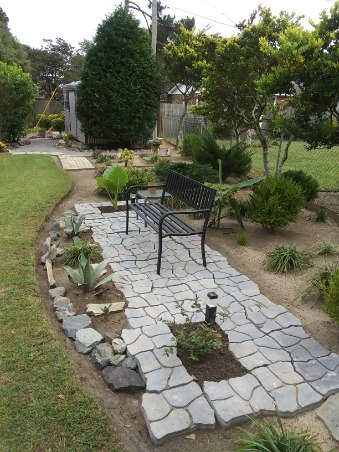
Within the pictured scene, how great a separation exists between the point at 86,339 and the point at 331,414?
1972 mm

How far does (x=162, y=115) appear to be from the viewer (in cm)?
1995

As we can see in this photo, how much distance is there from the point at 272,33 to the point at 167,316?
20.8 feet

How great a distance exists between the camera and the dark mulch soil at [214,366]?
270 cm

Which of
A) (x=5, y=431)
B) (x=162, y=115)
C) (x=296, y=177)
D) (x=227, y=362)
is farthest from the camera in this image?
(x=162, y=115)

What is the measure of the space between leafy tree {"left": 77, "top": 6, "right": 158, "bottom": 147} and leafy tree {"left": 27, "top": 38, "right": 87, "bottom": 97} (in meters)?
24.3

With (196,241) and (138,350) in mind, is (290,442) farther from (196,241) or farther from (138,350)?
(196,241)

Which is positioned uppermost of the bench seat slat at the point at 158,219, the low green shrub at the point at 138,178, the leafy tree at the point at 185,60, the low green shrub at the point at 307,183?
the leafy tree at the point at 185,60

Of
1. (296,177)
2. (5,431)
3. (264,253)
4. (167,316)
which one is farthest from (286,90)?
(5,431)

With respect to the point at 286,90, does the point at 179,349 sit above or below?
below

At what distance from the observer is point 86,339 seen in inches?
122

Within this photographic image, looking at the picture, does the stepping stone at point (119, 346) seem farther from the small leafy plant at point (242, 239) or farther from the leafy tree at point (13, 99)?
the leafy tree at point (13, 99)

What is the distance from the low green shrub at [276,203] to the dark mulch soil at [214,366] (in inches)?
110

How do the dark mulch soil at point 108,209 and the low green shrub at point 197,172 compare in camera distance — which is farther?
the low green shrub at point 197,172

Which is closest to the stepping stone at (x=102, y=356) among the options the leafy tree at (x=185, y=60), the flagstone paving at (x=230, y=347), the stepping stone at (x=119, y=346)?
the stepping stone at (x=119, y=346)
